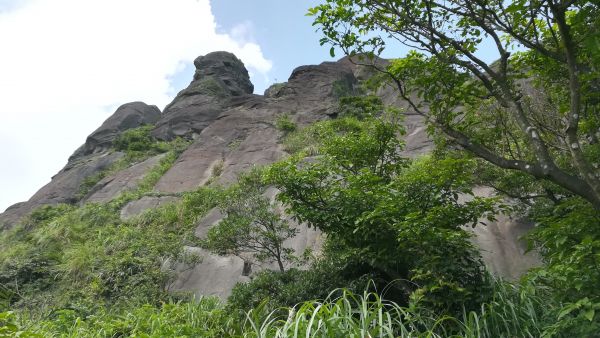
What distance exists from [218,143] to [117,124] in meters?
14.0

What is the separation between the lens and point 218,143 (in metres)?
25.5

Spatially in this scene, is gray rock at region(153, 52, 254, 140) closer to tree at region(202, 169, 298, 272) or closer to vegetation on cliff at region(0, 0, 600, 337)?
vegetation on cliff at region(0, 0, 600, 337)

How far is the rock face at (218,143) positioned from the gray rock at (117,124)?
7 cm

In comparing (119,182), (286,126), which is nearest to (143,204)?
(119,182)

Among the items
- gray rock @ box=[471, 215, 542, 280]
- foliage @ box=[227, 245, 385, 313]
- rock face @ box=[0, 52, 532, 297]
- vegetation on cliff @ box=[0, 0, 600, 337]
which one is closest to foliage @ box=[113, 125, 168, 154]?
rock face @ box=[0, 52, 532, 297]

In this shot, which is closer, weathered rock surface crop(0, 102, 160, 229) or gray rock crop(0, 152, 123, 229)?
gray rock crop(0, 152, 123, 229)

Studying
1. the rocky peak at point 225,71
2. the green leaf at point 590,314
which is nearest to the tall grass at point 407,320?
the green leaf at point 590,314

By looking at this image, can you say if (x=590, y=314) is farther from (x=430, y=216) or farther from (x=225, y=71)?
(x=225, y=71)

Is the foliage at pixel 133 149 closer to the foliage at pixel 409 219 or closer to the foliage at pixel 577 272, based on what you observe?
the foliage at pixel 409 219

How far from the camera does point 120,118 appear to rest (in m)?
36.8

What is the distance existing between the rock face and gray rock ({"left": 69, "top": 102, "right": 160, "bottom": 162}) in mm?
68

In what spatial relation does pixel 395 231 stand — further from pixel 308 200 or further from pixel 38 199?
pixel 38 199

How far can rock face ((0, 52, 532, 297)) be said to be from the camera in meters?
13.2

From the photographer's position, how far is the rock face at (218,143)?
43.4 feet
